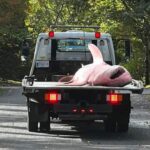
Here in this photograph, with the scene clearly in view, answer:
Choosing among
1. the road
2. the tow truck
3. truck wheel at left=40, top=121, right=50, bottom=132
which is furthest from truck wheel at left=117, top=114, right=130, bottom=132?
truck wheel at left=40, top=121, right=50, bottom=132

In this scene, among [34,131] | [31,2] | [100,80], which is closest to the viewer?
[100,80]

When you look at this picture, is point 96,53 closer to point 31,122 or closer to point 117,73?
point 117,73

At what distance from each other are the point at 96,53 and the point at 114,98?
76.7 inches

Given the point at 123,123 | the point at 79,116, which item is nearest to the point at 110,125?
the point at 123,123

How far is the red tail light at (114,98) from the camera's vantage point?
1144 centimetres

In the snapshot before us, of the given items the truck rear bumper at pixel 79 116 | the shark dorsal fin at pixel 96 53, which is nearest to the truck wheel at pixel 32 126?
the truck rear bumper at pixel 79 116

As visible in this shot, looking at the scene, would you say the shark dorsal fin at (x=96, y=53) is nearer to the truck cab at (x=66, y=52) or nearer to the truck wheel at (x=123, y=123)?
the truck cab at (x=66, y=52)

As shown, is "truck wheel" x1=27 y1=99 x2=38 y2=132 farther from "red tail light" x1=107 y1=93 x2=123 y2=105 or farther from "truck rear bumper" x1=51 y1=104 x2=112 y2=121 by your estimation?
"red tail light" x1=107 y1=93 x2=123 y2=105

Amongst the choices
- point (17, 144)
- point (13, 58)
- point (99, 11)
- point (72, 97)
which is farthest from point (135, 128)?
point (13, 58)

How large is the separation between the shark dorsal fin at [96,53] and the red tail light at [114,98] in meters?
1.27

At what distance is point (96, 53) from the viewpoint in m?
13.2

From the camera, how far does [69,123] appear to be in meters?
14.3

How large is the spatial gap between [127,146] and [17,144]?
6.34ft

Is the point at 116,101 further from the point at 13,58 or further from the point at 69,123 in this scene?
the point at 13,58
